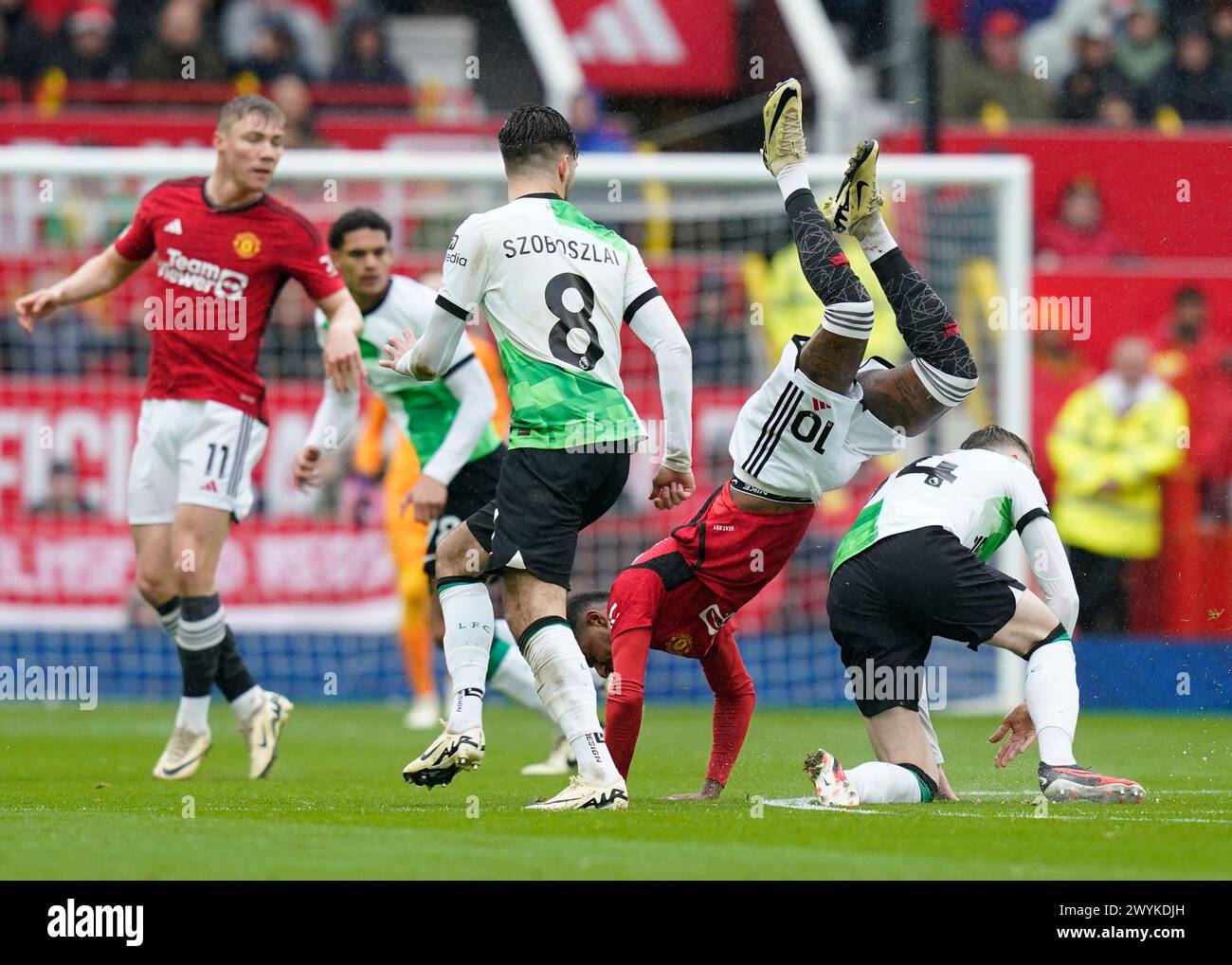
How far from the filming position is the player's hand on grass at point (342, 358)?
7.41 meters

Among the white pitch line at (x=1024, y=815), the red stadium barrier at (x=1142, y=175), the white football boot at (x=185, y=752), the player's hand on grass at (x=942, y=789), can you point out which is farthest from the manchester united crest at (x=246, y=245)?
the red stadium barrier at (x=1142, y=175)

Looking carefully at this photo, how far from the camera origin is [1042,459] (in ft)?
43.9

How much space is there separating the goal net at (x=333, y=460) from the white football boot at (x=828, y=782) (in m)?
6.53

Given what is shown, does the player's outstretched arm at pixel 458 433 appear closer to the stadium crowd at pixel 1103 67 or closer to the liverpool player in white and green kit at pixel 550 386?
the liverpool player in white and green kit at pixel 550 386

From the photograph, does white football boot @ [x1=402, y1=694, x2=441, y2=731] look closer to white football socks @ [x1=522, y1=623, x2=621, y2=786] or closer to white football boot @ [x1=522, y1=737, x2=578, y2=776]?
white football boot @ [x1=522, y1=737, x2=578, y2=776]

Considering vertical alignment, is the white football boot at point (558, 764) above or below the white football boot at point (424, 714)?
above

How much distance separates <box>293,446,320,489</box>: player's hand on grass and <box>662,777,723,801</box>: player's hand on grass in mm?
2246

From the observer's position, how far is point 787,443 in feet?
21.5

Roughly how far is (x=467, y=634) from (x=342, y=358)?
1.56 metres

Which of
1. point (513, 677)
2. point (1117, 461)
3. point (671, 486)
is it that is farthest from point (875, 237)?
point (1117, 461)

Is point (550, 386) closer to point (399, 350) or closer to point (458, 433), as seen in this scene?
→ point (399, 350)

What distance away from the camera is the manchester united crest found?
803 cm

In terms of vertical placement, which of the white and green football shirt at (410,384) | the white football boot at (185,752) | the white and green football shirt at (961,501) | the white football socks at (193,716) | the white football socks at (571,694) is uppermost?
the white and green football shirt at (410,384)
